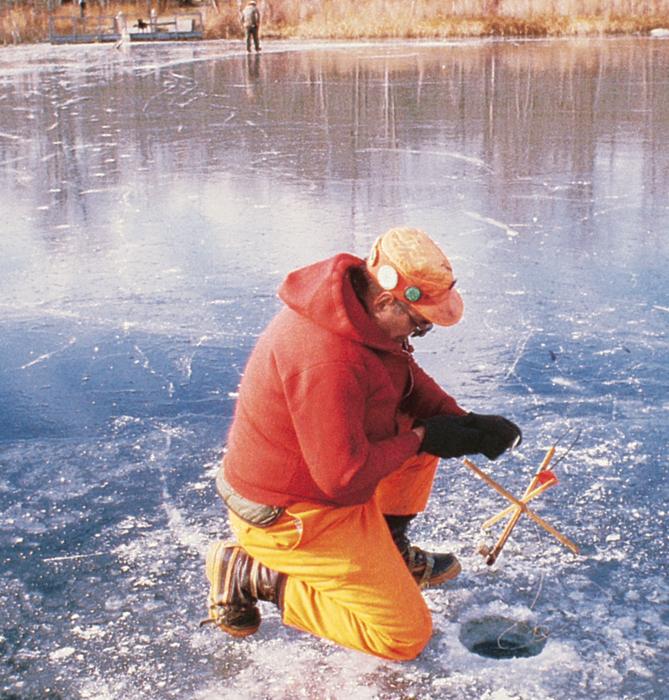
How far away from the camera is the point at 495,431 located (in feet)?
8.94

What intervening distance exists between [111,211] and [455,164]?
121 inches

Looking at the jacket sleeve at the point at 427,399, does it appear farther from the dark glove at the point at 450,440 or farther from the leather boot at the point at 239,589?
the leather boot at the point at 239,589

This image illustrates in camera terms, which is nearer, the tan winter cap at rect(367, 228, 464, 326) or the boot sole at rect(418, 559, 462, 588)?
the tan winter cap at rect(367, 228, 464, 326)

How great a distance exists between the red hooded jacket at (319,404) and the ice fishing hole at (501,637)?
1.58 feet

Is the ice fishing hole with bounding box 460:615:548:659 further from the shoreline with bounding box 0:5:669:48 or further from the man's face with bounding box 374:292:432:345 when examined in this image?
the shoreline with bounding box 0:5:669:48

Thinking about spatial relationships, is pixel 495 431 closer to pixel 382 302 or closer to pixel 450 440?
pixel 450 440

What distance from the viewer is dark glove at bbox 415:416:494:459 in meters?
2.68

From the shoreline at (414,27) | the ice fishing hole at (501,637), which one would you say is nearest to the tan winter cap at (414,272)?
the ice fishing hole at (501,637)

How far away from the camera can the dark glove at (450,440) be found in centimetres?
268

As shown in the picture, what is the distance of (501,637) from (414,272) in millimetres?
1003

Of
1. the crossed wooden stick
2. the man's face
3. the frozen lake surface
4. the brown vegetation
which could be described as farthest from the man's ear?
the brown vegetation

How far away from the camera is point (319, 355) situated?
7.85 feet

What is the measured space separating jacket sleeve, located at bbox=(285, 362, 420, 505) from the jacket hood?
84 mm

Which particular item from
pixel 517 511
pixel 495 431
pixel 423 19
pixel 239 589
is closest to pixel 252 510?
pixel 239 589
